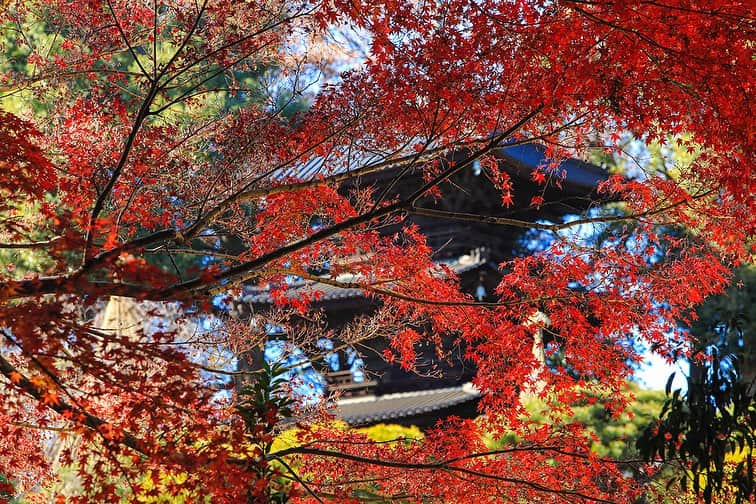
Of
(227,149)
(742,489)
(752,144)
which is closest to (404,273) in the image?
(227,149)

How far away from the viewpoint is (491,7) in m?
5.45

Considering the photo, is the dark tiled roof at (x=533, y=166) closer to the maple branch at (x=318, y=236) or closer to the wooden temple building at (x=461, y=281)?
the wooden temple building at (x=461, y=281)

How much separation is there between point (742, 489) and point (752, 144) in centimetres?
284

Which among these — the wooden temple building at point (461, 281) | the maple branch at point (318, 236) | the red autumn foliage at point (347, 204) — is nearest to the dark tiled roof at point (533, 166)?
the wooden temple building at point (461, 281)

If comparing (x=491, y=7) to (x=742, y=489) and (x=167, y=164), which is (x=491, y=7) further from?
(x=742, y=489)

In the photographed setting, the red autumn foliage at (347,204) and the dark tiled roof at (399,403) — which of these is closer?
the red autumn foliage at (347,204)

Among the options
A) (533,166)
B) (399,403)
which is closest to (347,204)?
(533,166)

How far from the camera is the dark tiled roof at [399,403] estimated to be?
13.5 meters

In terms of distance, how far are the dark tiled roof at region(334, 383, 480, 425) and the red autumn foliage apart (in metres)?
6.12

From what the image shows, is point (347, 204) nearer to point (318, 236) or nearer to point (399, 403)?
point (318, 236)

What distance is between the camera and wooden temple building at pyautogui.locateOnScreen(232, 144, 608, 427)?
13781 mm

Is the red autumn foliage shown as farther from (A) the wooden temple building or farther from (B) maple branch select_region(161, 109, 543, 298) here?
(A) the wooden temple building

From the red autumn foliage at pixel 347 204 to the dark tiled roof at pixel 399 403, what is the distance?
6.12m

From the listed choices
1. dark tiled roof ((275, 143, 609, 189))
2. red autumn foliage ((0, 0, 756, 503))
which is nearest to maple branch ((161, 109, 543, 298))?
red autumn foliage ((0, 0, 756, 503))
